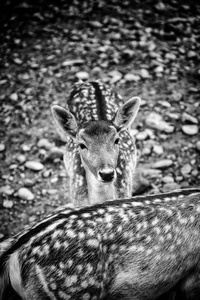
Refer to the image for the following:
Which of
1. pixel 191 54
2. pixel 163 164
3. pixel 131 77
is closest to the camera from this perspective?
pixel 163 164

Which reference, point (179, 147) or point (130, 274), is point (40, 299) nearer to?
point (130, 274)

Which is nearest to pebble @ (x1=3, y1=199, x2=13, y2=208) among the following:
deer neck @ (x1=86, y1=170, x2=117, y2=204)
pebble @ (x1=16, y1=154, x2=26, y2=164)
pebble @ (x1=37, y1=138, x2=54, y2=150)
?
pebble @ (x1=16, y1=154, x2=26, y2=164)

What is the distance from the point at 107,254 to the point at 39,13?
15.1 feet

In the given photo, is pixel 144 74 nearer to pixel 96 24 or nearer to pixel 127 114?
pixel 96 24

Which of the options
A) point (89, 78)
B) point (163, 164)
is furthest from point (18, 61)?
point (163, 164)

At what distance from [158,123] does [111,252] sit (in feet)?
7.35

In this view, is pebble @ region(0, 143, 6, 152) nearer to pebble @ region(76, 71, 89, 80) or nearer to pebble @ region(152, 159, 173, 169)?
pebble @ region(76, 71, 89, 80)

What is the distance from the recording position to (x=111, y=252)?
7.00 ft

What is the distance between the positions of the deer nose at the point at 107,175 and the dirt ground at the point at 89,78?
1.07 metres

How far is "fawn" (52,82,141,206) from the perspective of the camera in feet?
8.82

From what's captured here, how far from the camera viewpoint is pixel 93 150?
8.83ft

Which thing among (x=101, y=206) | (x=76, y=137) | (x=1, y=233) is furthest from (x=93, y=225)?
(x=1, y=233)

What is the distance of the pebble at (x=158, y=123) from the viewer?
A: 3969 mm

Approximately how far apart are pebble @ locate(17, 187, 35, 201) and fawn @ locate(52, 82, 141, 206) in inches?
19.7
